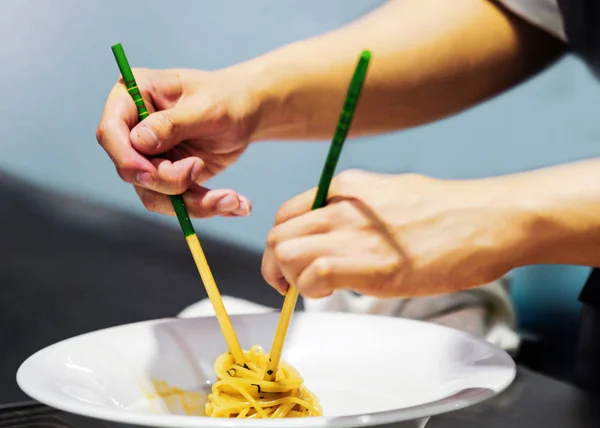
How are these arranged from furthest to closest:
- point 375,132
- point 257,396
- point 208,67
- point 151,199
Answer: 1. point 208,67
2. point 375,132
3. point 151,199
4. point 257,396

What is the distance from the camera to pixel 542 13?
0.90 metres

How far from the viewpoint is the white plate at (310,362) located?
0.56m

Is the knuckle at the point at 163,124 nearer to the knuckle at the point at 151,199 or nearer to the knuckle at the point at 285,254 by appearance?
the knuckle at the point at 151,199

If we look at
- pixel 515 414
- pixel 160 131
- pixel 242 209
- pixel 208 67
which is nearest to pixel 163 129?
pixel 160 131

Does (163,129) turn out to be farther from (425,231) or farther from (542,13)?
(542,13)

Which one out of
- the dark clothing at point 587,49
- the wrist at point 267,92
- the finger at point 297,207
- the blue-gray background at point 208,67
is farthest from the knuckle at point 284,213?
the blue-gray background at point 208,67

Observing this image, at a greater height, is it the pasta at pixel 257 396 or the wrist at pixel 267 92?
the wrist at pixel 267 92

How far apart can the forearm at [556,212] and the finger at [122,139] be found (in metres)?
0.31

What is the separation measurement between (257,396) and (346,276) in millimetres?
189

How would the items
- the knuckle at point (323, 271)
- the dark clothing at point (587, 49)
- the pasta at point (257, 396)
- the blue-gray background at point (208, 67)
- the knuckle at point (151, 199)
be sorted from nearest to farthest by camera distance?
the knuckle at point (323, 271) → the pasta at point (257, 396) → the knuckle at point (151, 199) → the dark clothing at point (587, 49) → the blue-gray background at point (208, 67)

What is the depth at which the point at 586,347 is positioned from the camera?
90 centimetres

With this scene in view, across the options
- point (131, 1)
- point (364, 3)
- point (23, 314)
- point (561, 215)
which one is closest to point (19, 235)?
point (23, 314)

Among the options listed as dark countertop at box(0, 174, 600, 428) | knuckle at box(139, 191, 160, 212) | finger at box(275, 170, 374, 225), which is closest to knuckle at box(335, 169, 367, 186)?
finger at box(275, 170, 374, 225)

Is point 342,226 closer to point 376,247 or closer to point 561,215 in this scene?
point 376,247
